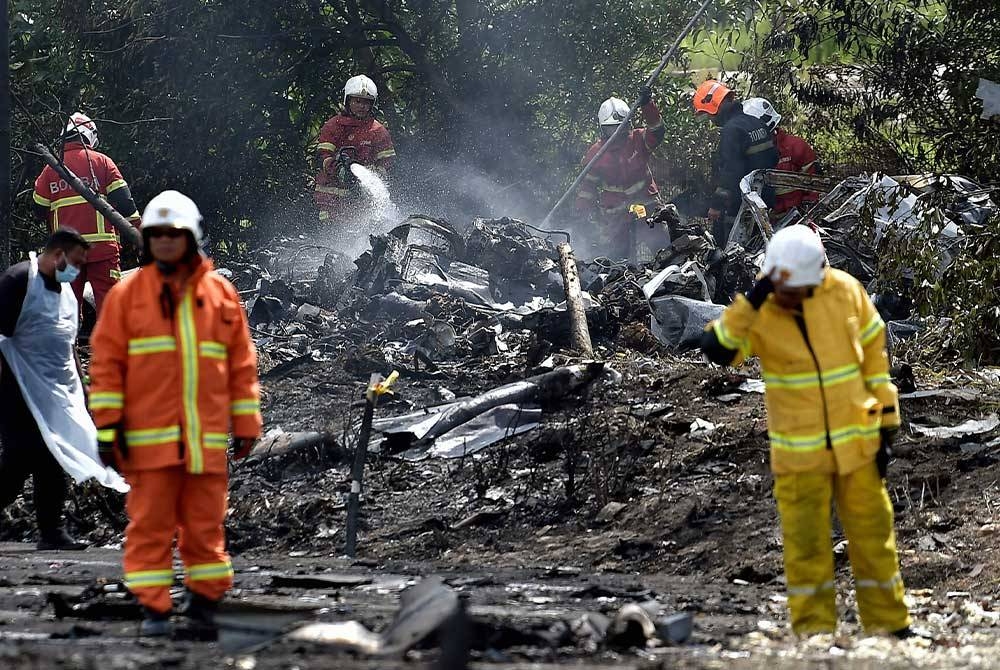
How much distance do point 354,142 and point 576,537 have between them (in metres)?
8.12

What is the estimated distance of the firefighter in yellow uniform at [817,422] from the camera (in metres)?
5.17

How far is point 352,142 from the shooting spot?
15.0 meters

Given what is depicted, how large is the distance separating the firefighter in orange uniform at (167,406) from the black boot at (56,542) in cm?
273

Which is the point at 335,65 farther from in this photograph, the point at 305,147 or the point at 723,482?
the point at 723,482

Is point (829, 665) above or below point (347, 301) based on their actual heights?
below

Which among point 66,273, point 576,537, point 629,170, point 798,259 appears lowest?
point 576,537

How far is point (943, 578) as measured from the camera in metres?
6.70

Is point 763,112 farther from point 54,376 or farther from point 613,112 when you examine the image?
point 54,376

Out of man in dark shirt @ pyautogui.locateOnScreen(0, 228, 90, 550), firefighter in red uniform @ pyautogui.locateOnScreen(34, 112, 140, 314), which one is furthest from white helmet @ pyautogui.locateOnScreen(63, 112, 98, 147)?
man in dark shirt @ pyautogui.locateOnScreen(0, 228, 90, 550)

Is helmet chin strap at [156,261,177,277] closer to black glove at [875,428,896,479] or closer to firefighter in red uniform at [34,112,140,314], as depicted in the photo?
black glove at [875,428,896,479]

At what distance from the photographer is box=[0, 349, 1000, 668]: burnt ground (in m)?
4.73

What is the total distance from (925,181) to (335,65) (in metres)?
8.16

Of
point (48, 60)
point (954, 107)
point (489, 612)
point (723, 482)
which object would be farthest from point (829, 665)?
point (48, 60)

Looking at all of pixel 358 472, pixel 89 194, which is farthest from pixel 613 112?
pixel 358 472
